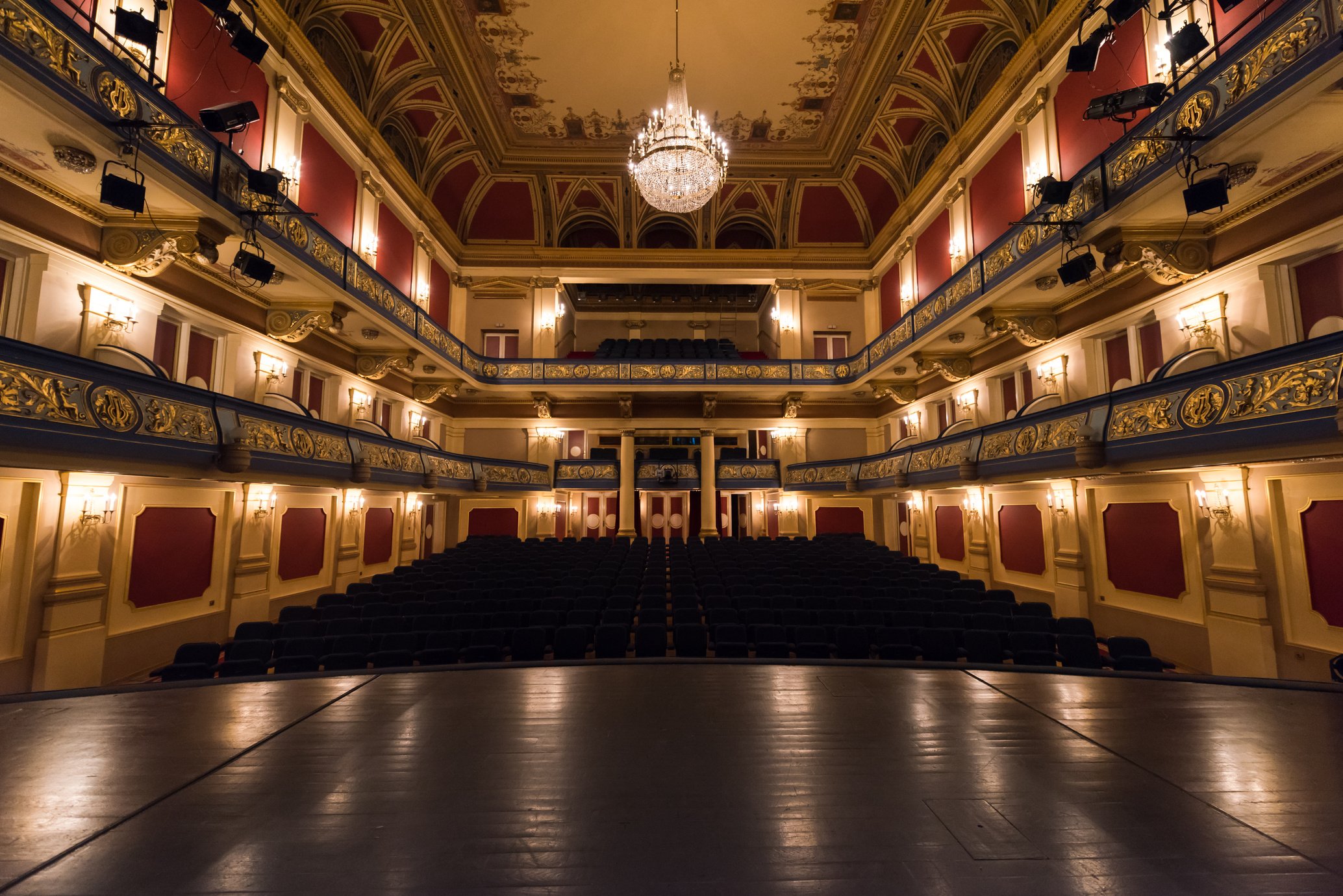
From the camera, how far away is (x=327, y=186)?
11.5m

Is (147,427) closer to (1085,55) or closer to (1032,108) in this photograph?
(1085,55)

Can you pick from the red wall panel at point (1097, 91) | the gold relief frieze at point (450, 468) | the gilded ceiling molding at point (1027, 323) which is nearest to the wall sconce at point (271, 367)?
the gold relief frieze at point (450, 468)

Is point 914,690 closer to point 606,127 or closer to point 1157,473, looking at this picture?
point 1157,473

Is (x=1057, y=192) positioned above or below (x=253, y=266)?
above

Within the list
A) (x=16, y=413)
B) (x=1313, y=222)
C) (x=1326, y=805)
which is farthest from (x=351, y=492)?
(x=1313, y=222)

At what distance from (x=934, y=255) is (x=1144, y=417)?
9.74m

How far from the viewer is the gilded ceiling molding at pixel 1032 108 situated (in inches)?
410

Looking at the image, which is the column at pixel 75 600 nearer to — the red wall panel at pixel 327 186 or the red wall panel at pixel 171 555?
the red wall panel at pixel 171 555

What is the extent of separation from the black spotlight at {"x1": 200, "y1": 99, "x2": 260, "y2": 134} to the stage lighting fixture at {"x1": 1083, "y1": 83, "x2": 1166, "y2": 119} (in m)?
9.79

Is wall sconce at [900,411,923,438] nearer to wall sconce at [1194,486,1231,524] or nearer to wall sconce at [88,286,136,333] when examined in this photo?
wall sconce at [1194,486,1231,524]

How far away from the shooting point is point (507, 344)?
19.2m

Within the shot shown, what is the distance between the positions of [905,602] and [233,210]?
995cm

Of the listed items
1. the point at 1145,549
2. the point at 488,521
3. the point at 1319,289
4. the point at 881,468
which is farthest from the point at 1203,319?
the point at 488,521

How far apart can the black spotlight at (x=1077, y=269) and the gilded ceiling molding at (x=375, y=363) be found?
12529 mm
